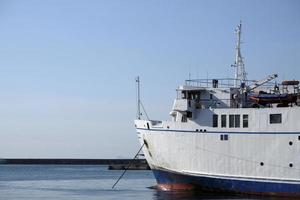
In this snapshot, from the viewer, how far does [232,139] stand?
31594 mm

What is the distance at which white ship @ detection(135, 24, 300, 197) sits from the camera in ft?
98.8

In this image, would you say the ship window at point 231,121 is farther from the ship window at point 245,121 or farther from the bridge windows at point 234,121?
the ship window at point 245,121

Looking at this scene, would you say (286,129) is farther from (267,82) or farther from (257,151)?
(267,82)

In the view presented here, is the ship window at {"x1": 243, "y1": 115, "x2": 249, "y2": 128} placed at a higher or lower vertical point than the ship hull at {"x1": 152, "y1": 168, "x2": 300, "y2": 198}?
higher

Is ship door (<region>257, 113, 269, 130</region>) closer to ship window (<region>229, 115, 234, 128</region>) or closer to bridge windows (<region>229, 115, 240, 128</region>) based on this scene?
bridge windows (<region>229, 115, 240, 128</region>)

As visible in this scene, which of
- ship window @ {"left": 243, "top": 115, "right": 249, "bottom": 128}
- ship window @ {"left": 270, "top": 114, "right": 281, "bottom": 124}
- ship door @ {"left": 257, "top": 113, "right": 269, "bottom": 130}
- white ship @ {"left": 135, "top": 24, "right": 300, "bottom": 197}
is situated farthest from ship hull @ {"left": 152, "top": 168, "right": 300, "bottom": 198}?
ship window @ {"left": 270, "top": 114, "right": 281, "bottom": 124}

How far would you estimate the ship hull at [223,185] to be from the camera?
30.1 m

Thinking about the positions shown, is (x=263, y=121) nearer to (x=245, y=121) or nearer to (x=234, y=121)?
(x=245, y=121)

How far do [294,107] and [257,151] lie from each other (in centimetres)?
303

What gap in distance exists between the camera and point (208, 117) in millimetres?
32688

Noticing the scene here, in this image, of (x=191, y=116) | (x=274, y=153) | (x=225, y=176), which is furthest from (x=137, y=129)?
(x=274, y=153)

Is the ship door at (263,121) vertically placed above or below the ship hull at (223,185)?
above

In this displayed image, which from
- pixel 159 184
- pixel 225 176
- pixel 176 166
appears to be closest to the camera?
pixel 225 176

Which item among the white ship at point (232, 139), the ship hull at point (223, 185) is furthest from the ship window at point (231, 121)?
the ship hull at point (223, 185)
